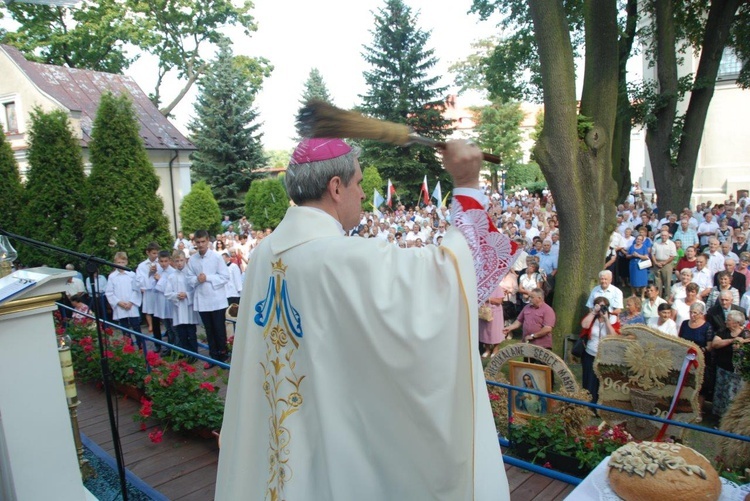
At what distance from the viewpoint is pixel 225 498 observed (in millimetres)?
2176

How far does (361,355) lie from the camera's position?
183 centimetres

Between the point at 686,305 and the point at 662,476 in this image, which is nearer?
the point at 662,476

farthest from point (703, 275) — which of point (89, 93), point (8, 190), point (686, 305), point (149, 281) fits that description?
point (89, 93)

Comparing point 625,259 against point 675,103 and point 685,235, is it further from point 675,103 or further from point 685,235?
point 675,103

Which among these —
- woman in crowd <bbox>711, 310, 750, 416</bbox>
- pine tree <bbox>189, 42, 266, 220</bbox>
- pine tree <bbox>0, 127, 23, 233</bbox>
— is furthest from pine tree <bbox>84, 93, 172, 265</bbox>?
pine tree <bbox>189, 42, 266, 220</bbox>

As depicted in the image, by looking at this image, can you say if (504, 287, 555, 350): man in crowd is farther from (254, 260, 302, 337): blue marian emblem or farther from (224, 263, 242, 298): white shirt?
(254, 260, 302, 337): blue marian emblem

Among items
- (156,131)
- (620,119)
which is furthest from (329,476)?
(156,131)

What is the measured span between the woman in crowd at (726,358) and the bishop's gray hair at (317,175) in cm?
617

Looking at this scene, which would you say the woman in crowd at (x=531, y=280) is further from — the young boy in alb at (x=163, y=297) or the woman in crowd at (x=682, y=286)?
the young boy in alb at (x=163, y=297)

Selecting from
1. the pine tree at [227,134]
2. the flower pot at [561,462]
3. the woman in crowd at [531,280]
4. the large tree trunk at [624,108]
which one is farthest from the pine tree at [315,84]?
the flower pot at [561,462]

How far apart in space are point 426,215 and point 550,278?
1316cm

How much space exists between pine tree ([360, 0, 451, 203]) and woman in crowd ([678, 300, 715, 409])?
30467 mm

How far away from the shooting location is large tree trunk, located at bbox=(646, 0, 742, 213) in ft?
51.8

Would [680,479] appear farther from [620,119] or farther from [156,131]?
[156,131]
